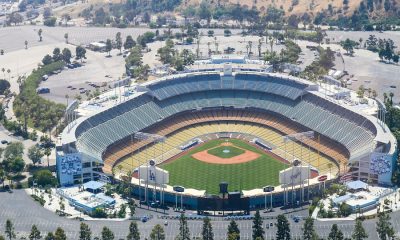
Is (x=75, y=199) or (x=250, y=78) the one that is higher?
(x=250, y=78)

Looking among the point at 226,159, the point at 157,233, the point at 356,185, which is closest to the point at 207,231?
the point at 157,233

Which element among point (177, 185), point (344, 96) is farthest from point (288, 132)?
point (177, 185)

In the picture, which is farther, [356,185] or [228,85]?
[228,85]

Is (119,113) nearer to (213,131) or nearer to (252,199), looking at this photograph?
(213,131)

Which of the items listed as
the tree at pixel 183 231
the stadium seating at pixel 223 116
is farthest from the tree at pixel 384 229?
the tree at pixel 183 231

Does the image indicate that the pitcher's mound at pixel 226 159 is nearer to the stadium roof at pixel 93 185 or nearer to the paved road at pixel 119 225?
the stadium roof at pixel 93 185

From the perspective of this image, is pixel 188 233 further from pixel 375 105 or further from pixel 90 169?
pixel 375 105

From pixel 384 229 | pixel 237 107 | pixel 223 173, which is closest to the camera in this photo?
pixel 384 229
